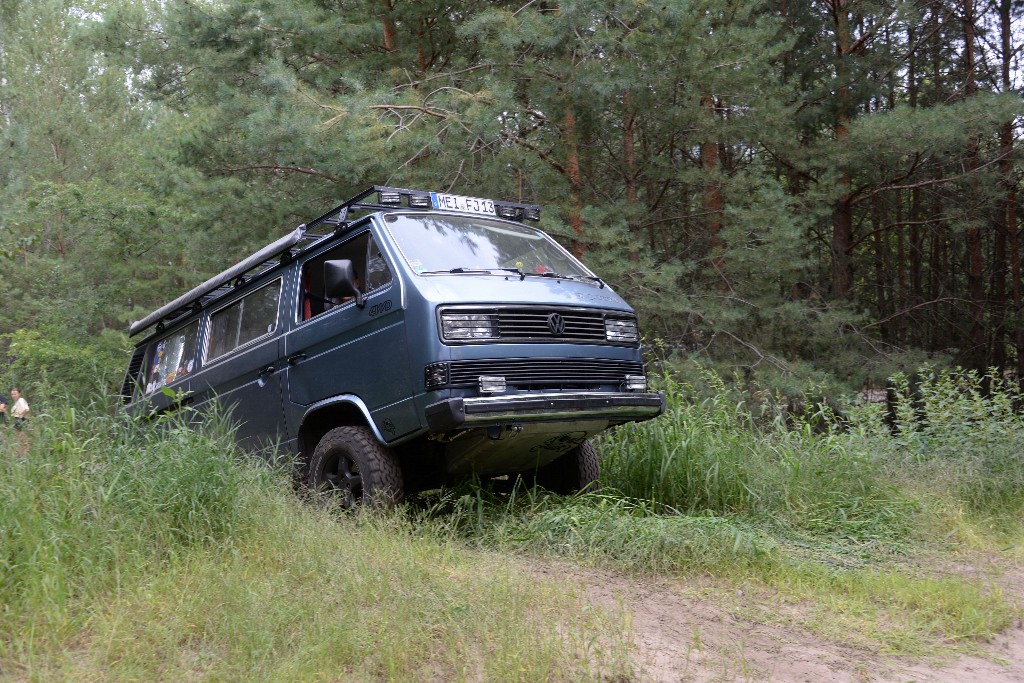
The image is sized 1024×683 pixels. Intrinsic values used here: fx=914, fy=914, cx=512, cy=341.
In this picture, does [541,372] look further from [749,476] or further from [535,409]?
[749,476]

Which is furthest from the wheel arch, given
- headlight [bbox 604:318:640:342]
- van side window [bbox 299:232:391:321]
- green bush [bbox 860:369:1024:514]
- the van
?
green bush [bbox 860:369:1024:514]

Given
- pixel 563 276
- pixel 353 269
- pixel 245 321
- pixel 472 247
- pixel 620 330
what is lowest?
pixel 620 330

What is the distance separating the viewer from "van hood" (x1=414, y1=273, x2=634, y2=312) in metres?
5.52

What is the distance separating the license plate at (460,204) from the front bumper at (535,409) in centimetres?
190

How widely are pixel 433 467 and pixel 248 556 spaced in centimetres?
197

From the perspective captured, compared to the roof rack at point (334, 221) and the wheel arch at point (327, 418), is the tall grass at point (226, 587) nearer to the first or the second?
the wheel arch at point (327, 418)

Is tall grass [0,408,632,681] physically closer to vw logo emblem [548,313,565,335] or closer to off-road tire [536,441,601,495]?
vw logo emblem [548,313,565,335]

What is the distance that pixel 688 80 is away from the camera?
12.7 metres

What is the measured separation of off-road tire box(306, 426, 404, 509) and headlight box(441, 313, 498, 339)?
95 centimetres

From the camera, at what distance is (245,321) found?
7.39m

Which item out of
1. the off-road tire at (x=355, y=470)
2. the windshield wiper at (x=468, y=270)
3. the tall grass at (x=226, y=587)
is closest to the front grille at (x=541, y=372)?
the windshield wiper at (x=468, y=270)

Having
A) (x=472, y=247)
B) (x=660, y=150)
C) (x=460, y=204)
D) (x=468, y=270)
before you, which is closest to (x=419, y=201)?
(x=460, y=204)

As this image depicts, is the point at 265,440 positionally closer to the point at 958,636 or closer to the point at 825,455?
the point at 825,455

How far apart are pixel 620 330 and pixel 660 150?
993 cm
